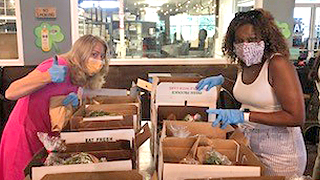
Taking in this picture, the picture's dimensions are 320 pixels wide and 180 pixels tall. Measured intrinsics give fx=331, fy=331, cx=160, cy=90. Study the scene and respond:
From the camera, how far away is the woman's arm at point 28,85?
1545mm

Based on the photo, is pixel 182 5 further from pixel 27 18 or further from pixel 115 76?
pixel 27 18

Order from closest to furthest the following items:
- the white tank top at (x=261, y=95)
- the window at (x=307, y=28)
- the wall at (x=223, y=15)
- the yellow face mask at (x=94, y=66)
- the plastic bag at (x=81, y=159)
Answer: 1. the plastic bag at (x=81, y=159)
2. the white tank top at (x=261, y=95)
3. the yellow face mask at (x=94, y=66)
4. the wall at (x=223, y=15)
5. the window at (x=307, y=28)

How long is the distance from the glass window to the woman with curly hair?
2.97 meters

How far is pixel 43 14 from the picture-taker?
12.7ft

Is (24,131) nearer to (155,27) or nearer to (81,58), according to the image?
(81,58)

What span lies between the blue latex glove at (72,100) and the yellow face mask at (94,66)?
232 mm

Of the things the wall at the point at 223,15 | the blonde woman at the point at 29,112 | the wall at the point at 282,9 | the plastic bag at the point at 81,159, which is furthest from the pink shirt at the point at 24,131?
the wall at the point at 223,15

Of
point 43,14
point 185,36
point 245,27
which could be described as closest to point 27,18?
point 43,14

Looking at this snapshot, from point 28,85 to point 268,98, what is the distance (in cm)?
110

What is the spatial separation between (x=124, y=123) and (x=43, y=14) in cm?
307

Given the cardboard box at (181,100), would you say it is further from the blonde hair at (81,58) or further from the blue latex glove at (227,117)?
the blonde hair at (81,58)

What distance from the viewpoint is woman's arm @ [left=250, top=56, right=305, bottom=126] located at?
4.42 feet

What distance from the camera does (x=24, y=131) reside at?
63.2 inches

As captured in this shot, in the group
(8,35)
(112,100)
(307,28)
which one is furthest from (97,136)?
(307,28)
